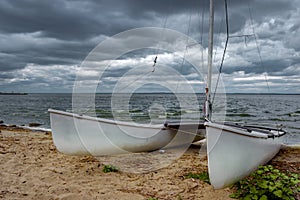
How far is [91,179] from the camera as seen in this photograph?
448 centimetres

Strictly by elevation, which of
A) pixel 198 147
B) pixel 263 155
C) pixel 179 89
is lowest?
pixel 198 147

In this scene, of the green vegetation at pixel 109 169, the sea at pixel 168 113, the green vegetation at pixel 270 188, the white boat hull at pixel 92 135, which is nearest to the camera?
→ the green vegetation at pixel 270 188

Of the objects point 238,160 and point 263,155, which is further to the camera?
point 263,155

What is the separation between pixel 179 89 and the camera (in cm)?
817

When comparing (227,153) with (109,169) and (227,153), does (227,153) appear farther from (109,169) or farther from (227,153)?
(109,169)

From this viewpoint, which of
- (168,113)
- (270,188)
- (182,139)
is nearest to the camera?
(270,188)

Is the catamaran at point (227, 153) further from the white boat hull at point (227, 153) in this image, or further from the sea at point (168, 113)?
the sea at point (168, 113)

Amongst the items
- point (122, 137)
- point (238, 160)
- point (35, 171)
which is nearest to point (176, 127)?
point (122, 137)

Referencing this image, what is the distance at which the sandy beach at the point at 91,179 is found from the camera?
12.6 ft

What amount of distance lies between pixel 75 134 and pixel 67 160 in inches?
22.9

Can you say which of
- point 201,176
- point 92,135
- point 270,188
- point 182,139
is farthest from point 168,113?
point 270,188

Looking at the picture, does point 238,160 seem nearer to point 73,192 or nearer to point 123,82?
point 73,192

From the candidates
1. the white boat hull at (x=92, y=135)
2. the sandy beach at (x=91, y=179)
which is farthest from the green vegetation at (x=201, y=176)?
the white boat hull at (x=92, y=135)

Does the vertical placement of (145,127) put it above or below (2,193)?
above
